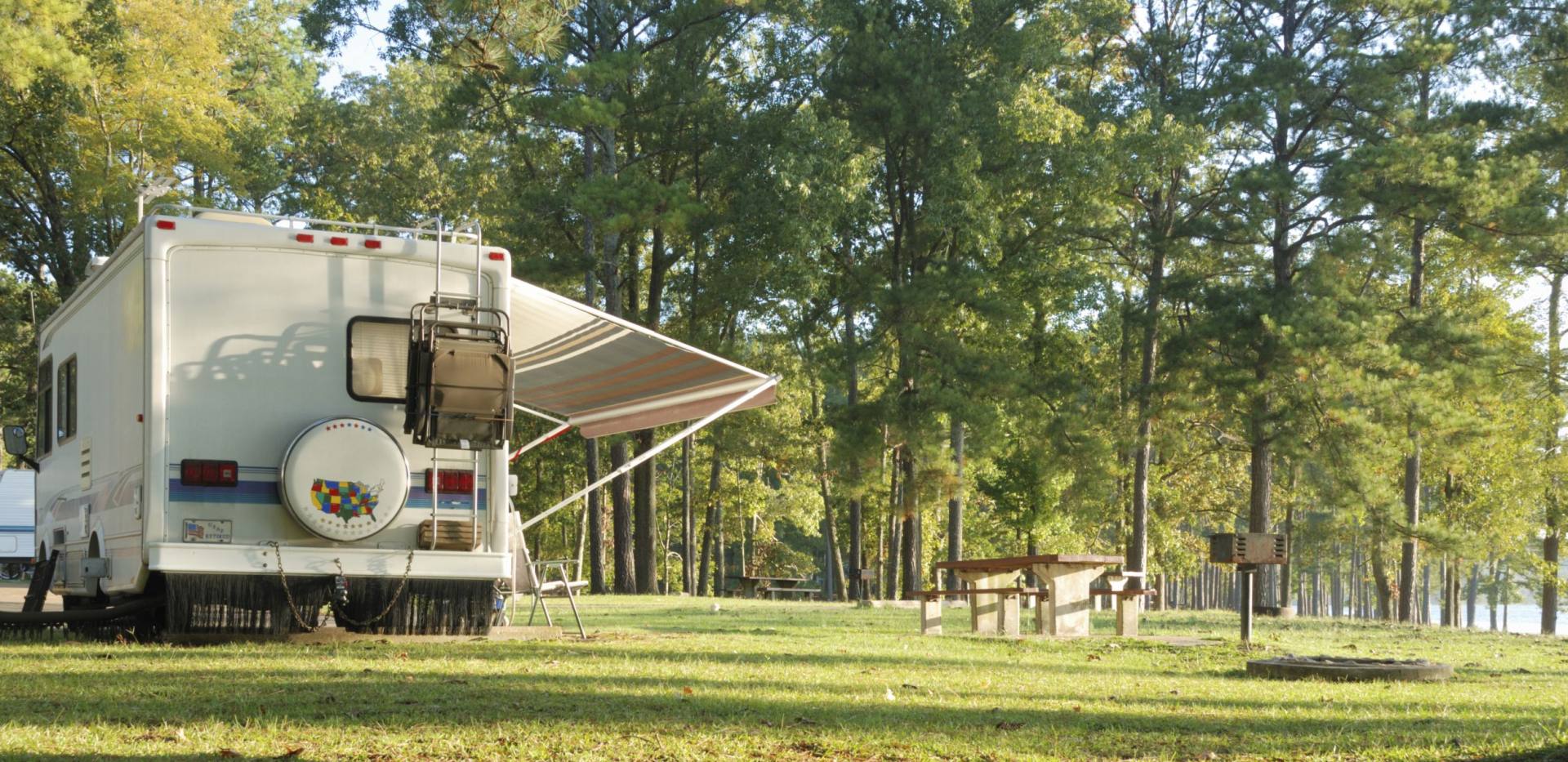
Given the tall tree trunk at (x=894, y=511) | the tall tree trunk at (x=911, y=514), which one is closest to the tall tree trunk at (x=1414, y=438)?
the tall tree trunk at (x=911, y=514)

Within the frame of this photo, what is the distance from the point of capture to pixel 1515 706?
24.0 ft

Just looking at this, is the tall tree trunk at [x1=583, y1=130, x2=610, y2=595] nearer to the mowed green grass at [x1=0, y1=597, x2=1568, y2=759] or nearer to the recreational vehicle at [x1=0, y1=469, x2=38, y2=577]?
the recreational vehicle at [x1=0, y1=469, x2=38, y2=577]

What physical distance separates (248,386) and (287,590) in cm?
131

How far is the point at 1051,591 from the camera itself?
13.0m

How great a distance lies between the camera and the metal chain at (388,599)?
9.05m

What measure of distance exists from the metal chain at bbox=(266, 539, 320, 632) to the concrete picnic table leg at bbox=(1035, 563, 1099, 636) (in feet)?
21.1

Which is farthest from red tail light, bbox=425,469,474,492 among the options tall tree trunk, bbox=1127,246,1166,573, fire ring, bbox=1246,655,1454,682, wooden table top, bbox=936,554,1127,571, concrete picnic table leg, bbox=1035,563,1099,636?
tall tree trunk, bbox=1127,246,1166,573

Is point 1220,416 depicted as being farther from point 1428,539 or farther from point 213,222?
point 213,222

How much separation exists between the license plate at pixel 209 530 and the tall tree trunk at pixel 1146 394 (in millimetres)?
20169

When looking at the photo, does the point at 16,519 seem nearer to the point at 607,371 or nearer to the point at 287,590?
the point at 607,371

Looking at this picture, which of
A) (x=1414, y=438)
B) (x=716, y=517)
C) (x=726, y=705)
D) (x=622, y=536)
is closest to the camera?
(x=726, y=705)

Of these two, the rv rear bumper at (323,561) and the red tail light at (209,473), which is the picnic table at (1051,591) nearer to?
the rv rear bumper at (323,561)

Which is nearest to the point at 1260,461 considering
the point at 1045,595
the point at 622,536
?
the point at 622,536

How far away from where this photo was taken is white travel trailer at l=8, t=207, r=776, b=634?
29.0 ft
